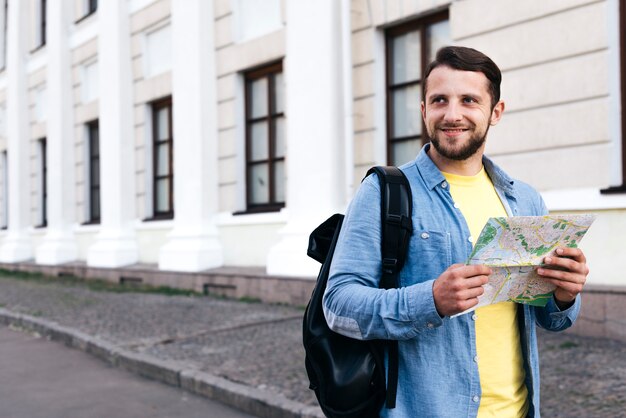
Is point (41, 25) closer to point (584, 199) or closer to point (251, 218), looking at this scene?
point (251, 218)

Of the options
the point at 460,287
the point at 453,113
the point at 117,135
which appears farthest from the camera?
the point at 117,135

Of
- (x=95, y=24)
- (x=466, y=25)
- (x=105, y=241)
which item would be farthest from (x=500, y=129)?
(x=95, y=24)

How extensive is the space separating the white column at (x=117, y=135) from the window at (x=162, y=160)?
1.98 feet

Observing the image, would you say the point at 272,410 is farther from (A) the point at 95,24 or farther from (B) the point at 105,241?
(A) the point at 95,24

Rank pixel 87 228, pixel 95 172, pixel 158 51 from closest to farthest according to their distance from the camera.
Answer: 1. pixel 158 51
2. pixel 87 228
3. pixel 95 172

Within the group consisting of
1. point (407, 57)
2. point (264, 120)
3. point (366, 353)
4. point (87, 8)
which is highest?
point (87, 8)

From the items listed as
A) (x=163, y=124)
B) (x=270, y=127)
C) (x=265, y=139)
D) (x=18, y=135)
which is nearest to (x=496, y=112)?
(x=270, y=127)

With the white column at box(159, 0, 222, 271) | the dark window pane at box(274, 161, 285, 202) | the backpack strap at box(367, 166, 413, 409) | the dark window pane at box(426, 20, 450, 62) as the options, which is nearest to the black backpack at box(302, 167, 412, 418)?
the backpack strap at box(367, 166, 413, 409)

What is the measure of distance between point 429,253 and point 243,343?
18.9 ft

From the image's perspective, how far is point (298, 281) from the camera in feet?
32.6

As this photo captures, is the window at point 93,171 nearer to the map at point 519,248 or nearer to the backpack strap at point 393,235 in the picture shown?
the backpack strap at point 393,235

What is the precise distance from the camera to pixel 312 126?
1050cm

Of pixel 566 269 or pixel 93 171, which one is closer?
pixel 566 269

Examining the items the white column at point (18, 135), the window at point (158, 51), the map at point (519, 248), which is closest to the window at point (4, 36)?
the white column at point (18, 135)
